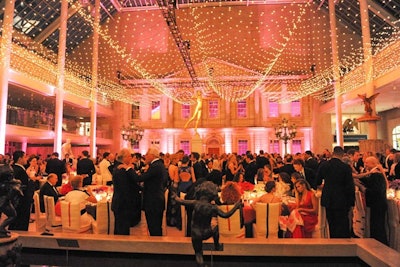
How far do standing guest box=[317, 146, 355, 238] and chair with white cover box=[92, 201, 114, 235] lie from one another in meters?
Answer: 3.23

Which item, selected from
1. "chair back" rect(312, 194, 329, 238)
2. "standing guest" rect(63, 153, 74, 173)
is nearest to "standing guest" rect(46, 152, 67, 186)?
"standing guest" rect(63, 153, 74, 173)

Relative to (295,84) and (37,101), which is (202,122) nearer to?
(295,84)

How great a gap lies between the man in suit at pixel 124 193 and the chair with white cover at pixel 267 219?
1.84 metres

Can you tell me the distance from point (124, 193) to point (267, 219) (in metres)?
2.09

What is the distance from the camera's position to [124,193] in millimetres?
4488

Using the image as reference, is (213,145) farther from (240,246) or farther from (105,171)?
(240,246)

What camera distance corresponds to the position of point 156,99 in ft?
81.0

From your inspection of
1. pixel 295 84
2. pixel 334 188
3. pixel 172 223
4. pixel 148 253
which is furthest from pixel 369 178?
pixel 295 84

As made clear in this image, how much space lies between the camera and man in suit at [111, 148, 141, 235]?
4.43 meters

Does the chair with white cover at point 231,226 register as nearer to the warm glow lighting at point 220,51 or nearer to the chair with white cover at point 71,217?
the chair with white cover at point 71,217

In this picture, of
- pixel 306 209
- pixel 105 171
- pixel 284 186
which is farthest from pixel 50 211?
pixel 284 186

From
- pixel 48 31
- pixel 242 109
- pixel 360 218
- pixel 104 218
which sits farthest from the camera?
pixel 242 109

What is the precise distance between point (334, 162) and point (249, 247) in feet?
5.66

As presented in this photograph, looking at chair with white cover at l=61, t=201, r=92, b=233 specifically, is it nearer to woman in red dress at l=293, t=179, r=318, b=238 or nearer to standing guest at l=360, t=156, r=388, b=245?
woman in red dress at l=293, t=179, r=318, b=238
